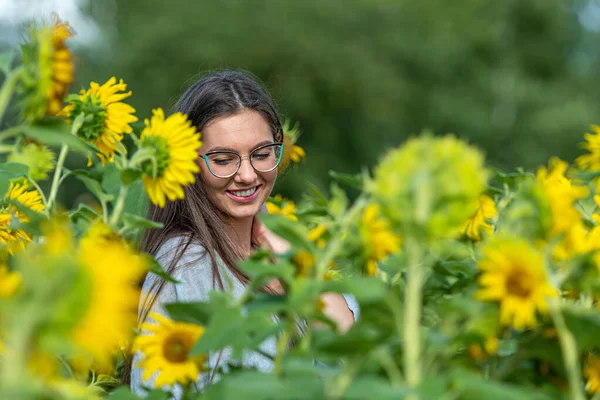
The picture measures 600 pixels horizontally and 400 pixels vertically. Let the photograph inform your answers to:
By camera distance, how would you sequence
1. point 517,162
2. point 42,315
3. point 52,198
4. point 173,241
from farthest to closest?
point 517,162, point 173,241, point 52,198, point 42,315

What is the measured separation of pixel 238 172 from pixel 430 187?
1133mm

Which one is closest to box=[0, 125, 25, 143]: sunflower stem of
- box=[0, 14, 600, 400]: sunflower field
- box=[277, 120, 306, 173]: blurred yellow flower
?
box=[0, 14, 600, 400]: sunflower field

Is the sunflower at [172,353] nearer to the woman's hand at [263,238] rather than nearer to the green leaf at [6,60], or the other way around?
the green leaf at [6,60]

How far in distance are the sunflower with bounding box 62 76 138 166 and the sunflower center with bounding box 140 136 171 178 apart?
0.29 metres

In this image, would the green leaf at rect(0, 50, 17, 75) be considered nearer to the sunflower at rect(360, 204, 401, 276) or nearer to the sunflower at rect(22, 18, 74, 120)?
the sunflower at rect(22, 18, 74, 120)

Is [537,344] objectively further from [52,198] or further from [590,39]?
[590,39]

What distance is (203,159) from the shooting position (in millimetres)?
1917

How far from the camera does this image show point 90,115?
1468 millimetres

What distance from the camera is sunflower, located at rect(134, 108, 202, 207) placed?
118 cm

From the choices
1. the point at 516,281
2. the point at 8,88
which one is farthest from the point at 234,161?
the point at 516,281

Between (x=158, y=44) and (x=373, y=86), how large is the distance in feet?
13.5

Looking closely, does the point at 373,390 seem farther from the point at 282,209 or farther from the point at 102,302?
the point at 282,209

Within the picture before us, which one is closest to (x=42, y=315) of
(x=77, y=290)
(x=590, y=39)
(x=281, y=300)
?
(x=77, y=290)

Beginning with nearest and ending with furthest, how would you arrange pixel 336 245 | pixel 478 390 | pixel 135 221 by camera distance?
pixel 478 390 < pixel 336 245 < pixel 135 221
